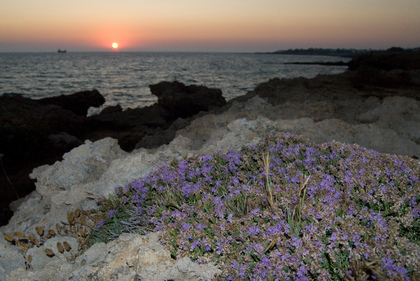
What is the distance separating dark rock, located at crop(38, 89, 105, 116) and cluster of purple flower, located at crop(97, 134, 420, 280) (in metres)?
21.0

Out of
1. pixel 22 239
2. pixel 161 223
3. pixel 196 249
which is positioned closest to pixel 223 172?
pixel 161 223

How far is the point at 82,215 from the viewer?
388 centimetres

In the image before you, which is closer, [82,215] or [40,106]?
[82,215]

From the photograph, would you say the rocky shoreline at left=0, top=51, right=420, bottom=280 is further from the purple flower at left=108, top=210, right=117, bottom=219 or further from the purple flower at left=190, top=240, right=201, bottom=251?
the purple flower at left=108, top=210, right=117, bottom=219

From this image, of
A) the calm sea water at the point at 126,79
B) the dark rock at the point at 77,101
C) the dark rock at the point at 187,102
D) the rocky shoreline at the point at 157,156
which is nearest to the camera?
the rocky shoreline at the point at 157,156

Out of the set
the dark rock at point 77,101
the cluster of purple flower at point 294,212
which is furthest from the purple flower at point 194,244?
the dark rock at point 77,101

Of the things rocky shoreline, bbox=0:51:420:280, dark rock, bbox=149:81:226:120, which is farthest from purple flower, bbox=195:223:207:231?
dark rock, bbox=149:81:226:120

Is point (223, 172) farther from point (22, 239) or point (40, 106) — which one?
point (40, 106)

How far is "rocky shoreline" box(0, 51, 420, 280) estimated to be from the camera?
2777mm

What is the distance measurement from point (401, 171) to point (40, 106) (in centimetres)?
1734

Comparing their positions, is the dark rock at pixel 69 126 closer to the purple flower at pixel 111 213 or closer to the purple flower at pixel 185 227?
the purple flower at pixel 111 213

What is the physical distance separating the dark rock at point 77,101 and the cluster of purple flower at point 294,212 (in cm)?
2103

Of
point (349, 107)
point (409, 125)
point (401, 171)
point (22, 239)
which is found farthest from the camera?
point (349, 107)

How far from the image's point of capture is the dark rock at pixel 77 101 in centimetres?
2222
